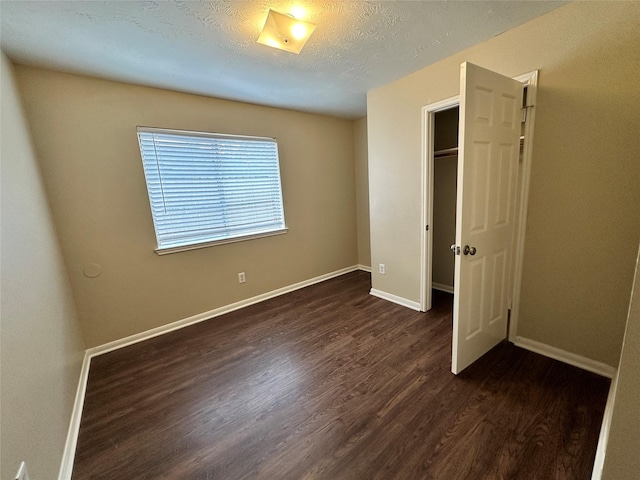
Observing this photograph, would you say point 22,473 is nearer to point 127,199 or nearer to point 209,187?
point 127,199

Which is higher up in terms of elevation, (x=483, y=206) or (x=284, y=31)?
(x=284, y=31)

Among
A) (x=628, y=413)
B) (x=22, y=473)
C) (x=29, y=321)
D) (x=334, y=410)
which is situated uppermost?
(x=29, y=321)

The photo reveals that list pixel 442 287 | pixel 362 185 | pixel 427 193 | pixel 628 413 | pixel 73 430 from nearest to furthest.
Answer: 1. pixel 628 413
2. pixel 73 430
3. pixel 427 193
4. pixel 442 287
5. pixel 362 185

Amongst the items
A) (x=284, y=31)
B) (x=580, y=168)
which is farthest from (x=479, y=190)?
(x=284, y=31)

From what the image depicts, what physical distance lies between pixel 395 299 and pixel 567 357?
4.95 ft

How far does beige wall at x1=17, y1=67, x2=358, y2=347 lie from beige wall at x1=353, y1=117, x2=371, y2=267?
0.87m

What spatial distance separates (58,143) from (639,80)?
12.9 ft

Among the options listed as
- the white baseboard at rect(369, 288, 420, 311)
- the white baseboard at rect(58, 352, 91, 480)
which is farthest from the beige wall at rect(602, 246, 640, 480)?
the white baseboard at rect(58, 352, 91, 480)

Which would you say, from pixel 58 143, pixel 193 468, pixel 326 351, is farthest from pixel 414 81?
pixel 193 468

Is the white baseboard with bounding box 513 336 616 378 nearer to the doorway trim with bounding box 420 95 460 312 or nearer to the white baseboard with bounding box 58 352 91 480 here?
the doorway trim with bounding box 420 95 460 312

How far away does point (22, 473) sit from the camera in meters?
0.97

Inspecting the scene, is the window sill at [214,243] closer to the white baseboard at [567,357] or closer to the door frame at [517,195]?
the door frame at [517,195]

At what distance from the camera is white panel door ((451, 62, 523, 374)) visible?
1637 mm

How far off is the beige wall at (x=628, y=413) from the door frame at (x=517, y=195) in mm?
1520
